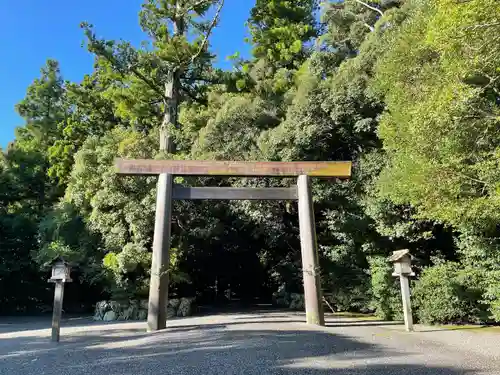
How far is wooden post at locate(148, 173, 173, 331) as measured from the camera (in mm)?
6883

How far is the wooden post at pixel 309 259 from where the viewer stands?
7.07 meters

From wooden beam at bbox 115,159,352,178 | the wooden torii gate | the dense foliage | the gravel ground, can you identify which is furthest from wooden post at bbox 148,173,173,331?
the dense foliage

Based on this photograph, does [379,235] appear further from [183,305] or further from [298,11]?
[298,11]

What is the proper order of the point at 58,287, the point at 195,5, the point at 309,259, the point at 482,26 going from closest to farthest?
the point at 482,26
the point at 58,287
the point at 309,259
the point at 195,5

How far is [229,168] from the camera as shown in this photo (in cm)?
779

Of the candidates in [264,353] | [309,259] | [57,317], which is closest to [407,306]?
[309,259]

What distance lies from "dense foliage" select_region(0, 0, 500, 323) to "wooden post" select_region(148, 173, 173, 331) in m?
3.04

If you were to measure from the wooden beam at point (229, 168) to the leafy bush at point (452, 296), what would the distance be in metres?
3.03

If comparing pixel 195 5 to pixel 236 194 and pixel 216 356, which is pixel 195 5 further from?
pixel 216 356

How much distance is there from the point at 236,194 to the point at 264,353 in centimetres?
385

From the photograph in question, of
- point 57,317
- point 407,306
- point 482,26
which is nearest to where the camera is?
point 482,26

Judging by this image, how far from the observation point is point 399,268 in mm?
7043

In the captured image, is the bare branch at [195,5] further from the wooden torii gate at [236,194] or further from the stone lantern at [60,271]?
the stone lantern at [60,271]

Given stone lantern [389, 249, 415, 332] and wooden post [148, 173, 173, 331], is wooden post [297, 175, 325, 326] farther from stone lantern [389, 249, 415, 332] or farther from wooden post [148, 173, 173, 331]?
wooden post [148, 173, 173, 331]
